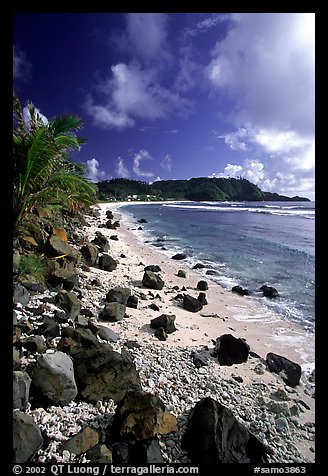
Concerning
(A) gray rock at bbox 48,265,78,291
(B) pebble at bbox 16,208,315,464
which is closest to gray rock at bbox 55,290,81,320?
(B) pebble at bbox 16,208,315,464

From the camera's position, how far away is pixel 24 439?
2186 millimetres

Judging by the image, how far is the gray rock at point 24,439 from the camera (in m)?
2.14

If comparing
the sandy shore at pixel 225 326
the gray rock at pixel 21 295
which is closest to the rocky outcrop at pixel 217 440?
the sandy shore at pixel 225 326

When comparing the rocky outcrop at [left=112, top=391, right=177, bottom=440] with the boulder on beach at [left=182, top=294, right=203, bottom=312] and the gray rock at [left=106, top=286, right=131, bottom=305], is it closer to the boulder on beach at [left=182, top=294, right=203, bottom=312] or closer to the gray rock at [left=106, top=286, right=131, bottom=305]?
the gray rock at [left=106, top=286, right=131, bottom=305]

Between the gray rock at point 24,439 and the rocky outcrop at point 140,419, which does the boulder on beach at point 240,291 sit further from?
the gray rock at point 24,439

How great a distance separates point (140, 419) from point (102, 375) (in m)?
0.76

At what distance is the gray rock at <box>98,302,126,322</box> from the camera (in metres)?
5.09

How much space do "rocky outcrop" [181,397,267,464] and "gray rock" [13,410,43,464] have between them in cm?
139

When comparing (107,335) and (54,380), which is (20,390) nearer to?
(54,380)

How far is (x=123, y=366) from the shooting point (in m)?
3.18

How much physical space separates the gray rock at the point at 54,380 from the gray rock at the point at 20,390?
0.10 meters

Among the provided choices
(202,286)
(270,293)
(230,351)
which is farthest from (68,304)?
(270,293)

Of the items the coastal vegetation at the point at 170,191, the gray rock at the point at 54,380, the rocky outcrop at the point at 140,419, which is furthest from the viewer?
the coastal vegetation at the point at 170,191
